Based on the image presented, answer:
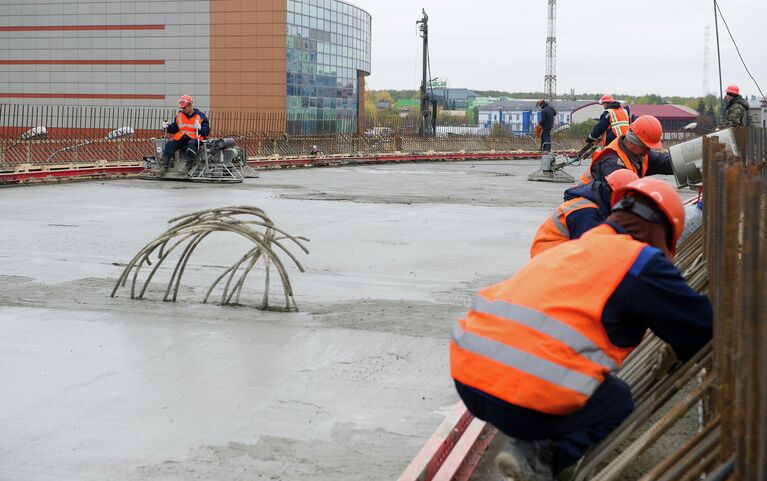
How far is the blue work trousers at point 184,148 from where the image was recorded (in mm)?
23797

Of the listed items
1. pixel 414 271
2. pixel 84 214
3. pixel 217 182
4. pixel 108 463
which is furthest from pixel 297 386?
pixel 217 182

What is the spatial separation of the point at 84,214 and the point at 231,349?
32.5 ft

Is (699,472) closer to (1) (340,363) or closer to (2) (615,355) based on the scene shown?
(2) (615,355)

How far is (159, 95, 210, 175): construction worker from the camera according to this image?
23.4m

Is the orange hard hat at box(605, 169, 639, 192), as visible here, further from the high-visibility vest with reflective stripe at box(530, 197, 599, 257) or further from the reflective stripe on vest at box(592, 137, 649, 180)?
the reflective stripe on vest at box(592, 137, 649, 180)

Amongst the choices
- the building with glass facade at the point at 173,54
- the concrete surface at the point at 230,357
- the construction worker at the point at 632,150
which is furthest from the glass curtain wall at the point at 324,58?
the construction worker at the point at 632,150

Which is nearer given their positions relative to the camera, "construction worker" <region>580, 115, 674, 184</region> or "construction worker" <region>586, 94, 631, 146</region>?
"construction worker" <region>580, 115, 674, 184</region>

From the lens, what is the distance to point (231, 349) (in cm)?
727

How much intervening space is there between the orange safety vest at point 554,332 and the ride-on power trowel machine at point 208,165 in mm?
20703

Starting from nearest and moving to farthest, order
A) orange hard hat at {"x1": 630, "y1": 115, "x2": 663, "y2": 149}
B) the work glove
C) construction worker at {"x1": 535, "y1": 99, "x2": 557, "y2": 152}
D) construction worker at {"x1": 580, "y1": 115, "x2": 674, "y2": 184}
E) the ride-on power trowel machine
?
the work glove
construction worker at {"x1": 580, "y1": 115, "x2": 674, "y2": 184}
orange hard hat at {"x1": 630, "y1": 115, "x2": 663, "y2": 149}
the ride-on power trowel machine
construction worker at {"x1": 535, "y1": 99, "x2": 557, "y2": 152}

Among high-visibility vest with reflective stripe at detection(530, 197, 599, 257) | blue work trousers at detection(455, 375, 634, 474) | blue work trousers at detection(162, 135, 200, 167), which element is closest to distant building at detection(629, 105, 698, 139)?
blue work trousers at detection(162, 135, 200, 167)

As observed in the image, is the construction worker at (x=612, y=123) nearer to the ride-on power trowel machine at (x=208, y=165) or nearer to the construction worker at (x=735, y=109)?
the construction worker at (x=735, y=109)

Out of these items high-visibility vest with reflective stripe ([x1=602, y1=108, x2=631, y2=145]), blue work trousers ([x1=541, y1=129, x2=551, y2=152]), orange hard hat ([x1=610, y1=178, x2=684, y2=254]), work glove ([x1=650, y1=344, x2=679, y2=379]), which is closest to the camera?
orange hard hat ([x1=610, y1=178, x2=684, y2=254])

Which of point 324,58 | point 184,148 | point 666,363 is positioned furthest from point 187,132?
point 324,58
